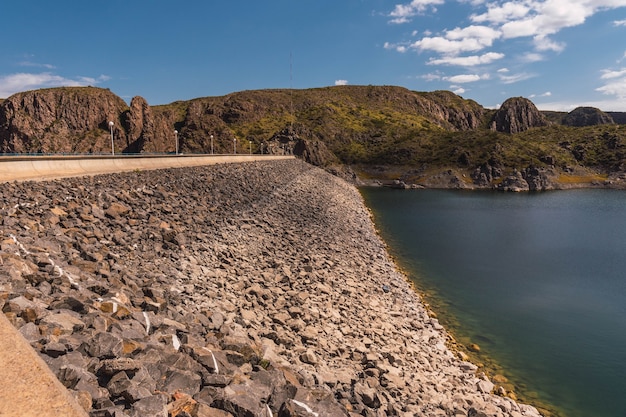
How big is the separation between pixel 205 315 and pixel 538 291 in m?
25.2

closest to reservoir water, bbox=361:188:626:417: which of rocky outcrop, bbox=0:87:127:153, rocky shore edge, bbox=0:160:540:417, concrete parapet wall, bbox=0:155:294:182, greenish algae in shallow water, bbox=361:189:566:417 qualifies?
greenish algae in shallow water, bbox=361:189:566:417

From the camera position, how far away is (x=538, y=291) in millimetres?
26328

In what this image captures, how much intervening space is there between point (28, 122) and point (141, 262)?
16640 centimetres

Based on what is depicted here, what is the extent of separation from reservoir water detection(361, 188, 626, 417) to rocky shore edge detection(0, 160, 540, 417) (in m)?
3.14

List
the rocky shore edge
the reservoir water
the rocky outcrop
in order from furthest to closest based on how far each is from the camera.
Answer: the rocky outcrop, the reservoir water, the rocky shore edge

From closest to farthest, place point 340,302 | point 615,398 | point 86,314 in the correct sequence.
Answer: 1. point 86,314
2. point 615,398
3. point 340,302

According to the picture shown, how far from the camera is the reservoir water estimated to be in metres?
16.1

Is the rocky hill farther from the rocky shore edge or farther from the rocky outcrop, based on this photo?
the rocky shore edge

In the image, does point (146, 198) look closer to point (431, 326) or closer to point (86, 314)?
point (86, 314)

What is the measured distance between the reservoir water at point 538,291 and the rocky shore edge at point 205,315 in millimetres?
3142

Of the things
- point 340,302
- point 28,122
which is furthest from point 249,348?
point 28,122

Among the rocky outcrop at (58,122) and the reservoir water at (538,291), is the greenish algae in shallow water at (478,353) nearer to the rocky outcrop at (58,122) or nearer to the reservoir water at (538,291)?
the reservoir water at (538,291)

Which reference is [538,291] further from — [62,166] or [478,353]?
[62,166]

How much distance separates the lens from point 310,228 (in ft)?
101
